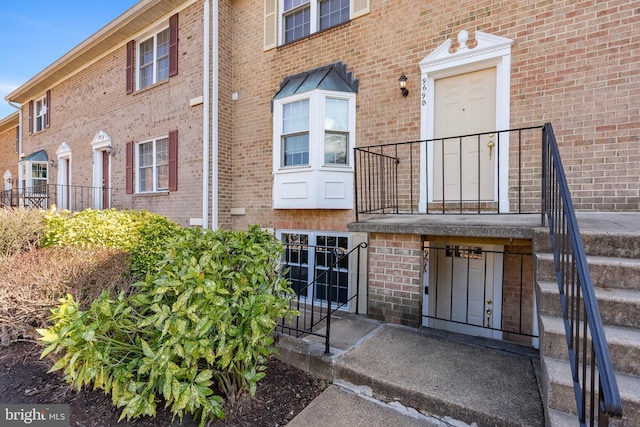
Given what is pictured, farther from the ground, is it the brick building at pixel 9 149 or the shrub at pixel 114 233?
the brick building at pixel 9 149

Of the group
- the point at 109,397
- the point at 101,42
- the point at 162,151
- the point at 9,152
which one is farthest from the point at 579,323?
the point at 9,152

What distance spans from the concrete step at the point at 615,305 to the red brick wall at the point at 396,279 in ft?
5.74

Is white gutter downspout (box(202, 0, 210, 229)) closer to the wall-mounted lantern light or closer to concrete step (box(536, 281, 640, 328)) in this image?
the wall-mounted lantern light

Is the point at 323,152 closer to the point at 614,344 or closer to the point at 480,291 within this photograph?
the point at 480,291

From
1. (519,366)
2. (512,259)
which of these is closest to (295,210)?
(512,259)

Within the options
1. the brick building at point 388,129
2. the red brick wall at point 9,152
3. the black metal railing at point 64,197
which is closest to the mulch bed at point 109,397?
the brick building at point 388,129

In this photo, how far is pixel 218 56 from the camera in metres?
7.08

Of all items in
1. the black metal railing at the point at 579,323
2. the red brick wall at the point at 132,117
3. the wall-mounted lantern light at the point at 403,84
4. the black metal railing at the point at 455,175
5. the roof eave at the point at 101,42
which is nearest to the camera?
the black metal railing at the point at 579,323

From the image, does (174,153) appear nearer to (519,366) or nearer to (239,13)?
(239,13)

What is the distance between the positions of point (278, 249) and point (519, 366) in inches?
97.7

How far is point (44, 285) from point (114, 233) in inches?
66.4

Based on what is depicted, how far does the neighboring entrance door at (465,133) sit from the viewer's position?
15.0 feet

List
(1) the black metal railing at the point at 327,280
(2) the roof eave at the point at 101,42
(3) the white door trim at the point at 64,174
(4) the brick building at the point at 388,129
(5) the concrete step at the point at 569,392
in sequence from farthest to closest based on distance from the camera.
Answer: (3) the white door trim at the point at 64,174, (2) the roof eave at the point at 101,42, (1) the black metal railing at the point at 327,280, (4) the brick building at the point at 388,129, (5) the concrete step at the point at 569,392

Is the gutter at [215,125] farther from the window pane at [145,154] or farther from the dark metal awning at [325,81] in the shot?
the window pane at [145,154]
